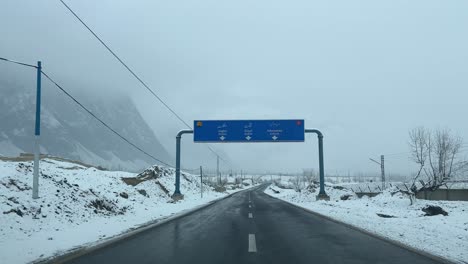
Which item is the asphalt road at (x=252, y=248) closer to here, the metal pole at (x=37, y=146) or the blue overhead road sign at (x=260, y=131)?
the metal pole at (x=37, y=146)

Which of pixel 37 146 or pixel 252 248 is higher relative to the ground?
pixel 37 146

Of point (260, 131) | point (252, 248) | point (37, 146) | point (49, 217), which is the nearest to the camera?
point (252, 248)

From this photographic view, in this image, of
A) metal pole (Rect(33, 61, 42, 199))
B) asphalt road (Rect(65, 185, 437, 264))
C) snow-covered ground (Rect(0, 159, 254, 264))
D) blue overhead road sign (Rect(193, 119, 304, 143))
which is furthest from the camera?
blue overhead road sign (Rect(193, 119, 304, 143))

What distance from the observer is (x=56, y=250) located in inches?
378

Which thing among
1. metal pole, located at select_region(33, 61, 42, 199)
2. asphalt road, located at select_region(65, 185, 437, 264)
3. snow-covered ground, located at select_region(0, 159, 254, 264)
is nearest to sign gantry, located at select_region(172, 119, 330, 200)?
snow-covered ground, located at select_region(0, 159, 254, 264)

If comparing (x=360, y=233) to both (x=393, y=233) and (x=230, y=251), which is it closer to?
(x=393, y=233)

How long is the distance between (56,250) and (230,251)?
4202 mm

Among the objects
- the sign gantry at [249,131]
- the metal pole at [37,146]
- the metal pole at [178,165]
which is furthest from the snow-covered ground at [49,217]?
the metal pole at [178,165]

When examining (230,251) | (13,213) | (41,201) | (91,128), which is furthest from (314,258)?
(91,128)

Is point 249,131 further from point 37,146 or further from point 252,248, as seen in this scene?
point 252,248

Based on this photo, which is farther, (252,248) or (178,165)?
(178,165)

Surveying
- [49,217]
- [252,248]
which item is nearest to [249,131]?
[49,217]

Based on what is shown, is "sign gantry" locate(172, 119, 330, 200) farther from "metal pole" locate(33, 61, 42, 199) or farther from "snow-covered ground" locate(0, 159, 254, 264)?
"metal pole" locate(33, 61, 42, 199)

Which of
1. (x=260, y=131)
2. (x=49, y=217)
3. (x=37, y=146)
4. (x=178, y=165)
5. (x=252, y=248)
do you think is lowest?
(x=252, y=248)
